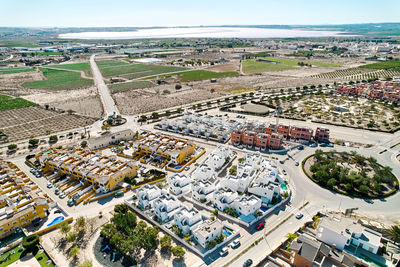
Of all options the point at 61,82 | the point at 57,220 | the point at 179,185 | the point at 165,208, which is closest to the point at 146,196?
the point at 165,208

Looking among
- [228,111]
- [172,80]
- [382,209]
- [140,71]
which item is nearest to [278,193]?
[382,209]

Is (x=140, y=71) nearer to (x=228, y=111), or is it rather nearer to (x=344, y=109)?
(x=228, y=111)

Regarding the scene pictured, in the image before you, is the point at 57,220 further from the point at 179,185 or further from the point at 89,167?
the point at 179,185

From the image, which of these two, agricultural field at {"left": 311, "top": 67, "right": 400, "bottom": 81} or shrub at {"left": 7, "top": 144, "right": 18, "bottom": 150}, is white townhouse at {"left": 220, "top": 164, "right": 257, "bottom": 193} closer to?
shrub at {"left": 7, "top": 144, "right": 18, "bottom": 150}

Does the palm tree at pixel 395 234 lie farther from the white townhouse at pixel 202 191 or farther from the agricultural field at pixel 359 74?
the agricultural field at pixel 359 74

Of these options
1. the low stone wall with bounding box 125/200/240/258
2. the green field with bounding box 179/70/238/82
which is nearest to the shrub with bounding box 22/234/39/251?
the low stone wall with bounding box 125/200/240/258

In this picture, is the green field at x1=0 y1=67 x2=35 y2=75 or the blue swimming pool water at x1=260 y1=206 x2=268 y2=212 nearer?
the blue swimming pool water at x1=260 y1=206 x2=268 y2=212
